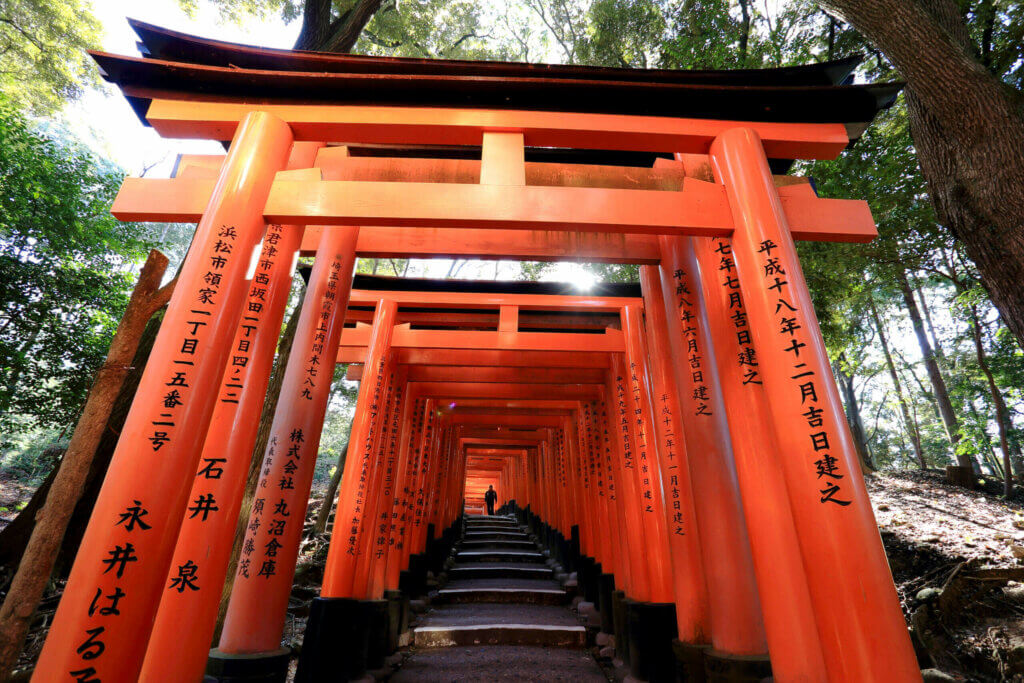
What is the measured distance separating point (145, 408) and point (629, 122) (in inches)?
149

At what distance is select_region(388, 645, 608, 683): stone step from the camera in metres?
5.67

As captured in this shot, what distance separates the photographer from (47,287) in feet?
28.2

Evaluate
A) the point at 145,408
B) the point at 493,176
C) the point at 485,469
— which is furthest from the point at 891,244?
the point at 485,469

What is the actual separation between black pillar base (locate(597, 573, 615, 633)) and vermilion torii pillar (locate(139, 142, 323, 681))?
5885mm

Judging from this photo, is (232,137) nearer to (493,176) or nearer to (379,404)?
(493,176)

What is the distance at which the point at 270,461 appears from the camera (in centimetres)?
410

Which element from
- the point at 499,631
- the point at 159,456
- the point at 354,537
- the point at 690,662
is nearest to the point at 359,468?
the point at 354,537

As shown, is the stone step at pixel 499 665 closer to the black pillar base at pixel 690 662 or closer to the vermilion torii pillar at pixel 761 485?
the black pillar base at pixel 690 662

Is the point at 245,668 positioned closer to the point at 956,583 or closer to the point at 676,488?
the point at 676,488

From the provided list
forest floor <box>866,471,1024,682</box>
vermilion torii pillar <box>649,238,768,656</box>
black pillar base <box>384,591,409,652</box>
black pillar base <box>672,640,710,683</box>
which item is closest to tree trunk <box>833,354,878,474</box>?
forest floor <box>866,471,1024,682</box>

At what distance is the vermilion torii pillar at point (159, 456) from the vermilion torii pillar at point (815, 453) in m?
3.33

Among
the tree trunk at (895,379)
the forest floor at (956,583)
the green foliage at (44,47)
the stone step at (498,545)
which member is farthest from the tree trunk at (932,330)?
the green foliage at (44,47)

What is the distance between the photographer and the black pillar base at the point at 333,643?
4574mm

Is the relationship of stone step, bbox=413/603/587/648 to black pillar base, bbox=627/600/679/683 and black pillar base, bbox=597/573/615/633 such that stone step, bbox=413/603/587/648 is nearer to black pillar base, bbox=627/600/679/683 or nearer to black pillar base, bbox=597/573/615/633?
black pillar base, bbox=597/573/615/633
